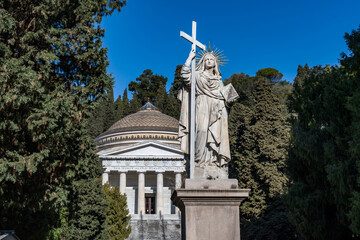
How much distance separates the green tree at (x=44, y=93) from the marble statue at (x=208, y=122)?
4.52 metres

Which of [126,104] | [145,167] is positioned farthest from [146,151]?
[126,104]

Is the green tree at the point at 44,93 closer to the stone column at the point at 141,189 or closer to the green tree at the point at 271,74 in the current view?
the stone column at the point at 141,189

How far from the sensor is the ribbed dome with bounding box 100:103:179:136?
5997 centimetres

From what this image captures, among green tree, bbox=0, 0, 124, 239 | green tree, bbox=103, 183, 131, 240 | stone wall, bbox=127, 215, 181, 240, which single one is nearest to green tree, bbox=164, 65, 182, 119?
stone wall, bbox=127, 215, 181, 240

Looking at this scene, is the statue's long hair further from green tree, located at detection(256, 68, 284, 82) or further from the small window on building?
green tree, located at detection(256, 68, 284, 82)

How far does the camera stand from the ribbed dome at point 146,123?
60.0 metres

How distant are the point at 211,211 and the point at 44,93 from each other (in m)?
6.55

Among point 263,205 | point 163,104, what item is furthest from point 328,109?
point 163,104

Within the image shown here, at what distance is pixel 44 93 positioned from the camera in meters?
11.5

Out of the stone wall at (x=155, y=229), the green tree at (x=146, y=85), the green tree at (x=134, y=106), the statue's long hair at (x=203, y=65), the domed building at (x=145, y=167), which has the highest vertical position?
the green tree at (x=146, y=85)

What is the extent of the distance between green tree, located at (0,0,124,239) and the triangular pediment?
119 feet

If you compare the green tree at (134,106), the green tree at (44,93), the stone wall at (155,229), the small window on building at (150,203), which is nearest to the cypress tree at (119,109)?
the green tree at (134,106)

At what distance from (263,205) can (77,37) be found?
1663 cm

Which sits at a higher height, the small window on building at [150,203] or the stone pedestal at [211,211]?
the small window on building at [150,203]
